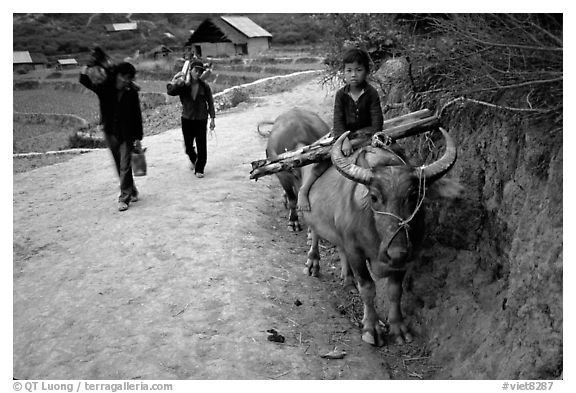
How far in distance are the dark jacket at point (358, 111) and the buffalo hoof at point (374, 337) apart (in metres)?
1.83

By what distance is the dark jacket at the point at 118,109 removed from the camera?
21.0 feet

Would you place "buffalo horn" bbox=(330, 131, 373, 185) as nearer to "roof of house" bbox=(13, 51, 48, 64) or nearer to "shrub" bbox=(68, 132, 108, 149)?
"roof of house" bbox=(13, 51, 48, 64)

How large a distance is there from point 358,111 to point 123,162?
3.77m

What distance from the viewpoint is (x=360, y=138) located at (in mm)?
4777

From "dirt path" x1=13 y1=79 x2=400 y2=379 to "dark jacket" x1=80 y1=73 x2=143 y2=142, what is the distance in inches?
43.5

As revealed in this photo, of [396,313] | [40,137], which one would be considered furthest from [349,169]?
[40,137]

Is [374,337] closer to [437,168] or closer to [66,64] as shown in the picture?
[437,168]

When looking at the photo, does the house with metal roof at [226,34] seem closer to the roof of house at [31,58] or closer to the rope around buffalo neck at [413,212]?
the roof of house at [31,58]

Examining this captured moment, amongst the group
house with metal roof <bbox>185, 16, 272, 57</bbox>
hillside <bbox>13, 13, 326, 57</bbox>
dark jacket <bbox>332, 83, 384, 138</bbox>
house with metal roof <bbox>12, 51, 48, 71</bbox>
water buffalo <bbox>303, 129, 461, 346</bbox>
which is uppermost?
house with metal roof <bbox>185, 16, 272, 57</bbox>

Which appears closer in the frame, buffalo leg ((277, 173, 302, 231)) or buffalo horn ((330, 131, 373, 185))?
buffalo horn ((330, 131, 373, 185))

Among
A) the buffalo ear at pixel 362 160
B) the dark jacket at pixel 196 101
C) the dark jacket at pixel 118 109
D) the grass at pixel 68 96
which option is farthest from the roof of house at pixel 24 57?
the buffalo ear at pixel 362 160

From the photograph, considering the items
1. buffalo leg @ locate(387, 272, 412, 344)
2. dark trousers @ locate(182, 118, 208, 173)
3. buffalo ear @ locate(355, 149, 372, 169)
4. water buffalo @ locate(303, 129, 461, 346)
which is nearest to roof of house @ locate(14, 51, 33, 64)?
dark trousers @ locate(182, 118, 208, 173)

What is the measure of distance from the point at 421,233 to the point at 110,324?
9.23 feet

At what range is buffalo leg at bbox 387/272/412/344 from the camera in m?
4.46
